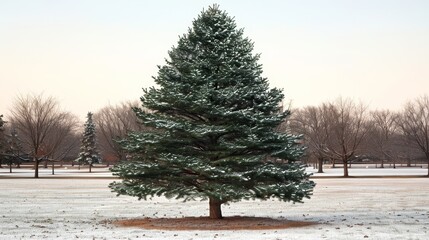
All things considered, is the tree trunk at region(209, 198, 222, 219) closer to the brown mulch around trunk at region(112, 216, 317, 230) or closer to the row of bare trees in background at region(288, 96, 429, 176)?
the brown mulch around trunk at region(112, 216, 317, 230)

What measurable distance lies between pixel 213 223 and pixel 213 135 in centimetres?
295

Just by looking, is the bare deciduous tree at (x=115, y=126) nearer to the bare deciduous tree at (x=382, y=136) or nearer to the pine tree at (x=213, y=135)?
the bare deciduous tree at (x=382, y=136)

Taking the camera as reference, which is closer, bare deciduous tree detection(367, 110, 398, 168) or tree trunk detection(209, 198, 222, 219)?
tree trunk detection(209, 198, 222, 219)

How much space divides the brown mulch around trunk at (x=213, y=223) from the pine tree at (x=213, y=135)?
2.60ft

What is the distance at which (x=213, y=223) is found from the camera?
1959cm

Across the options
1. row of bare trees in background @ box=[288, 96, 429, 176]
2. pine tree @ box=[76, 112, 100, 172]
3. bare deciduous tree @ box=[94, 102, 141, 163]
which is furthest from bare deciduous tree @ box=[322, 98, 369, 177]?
pine tree @ box=[76, 112, 100, 172]

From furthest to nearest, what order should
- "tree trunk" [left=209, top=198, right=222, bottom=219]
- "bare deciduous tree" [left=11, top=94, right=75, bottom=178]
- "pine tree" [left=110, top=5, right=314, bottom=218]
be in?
"bare deciduous tree" [left=11, top=94, right=75, bottom=178]
"tree trunk" [left=209, top=198, right=222, bottom=219]
"pine tree" [left=110, top=5, right=314, bottom=218]

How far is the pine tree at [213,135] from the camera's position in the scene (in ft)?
63.4

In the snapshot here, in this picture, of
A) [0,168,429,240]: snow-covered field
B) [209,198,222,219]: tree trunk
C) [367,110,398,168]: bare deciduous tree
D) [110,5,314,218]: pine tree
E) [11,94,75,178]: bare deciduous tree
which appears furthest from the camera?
[367,110,398,168]: bare deciduous tree

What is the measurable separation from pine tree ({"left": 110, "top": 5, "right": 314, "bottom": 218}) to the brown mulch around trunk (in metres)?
0.79

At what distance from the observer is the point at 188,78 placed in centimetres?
2008

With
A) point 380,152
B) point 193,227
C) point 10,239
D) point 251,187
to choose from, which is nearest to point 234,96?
point 251,187

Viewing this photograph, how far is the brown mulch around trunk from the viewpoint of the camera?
736 inches

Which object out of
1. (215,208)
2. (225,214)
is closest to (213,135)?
(215,208)
